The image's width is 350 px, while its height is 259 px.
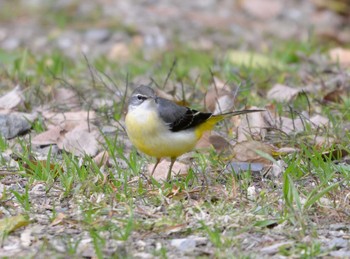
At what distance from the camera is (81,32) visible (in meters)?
11.1

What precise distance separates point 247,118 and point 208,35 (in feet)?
17.2


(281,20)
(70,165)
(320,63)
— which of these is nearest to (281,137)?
(70,165)

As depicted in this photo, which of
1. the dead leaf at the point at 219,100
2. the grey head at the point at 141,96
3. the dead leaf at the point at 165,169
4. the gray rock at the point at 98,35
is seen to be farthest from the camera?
the gray rock at the point at 98,35

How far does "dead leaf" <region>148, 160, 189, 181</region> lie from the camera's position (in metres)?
5.40

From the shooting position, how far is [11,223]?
446 centimetres

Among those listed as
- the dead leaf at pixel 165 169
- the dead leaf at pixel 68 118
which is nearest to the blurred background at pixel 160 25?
the dead leaf at pixel 68 118

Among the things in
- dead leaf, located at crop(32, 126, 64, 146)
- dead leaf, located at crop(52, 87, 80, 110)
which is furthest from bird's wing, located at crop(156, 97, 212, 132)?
dead leaf, located at crop(52, 87, 80, 110)

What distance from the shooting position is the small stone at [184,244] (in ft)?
13.9

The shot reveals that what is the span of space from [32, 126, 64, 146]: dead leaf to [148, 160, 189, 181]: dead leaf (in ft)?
3.03

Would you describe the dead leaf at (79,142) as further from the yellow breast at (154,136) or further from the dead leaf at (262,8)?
the dead leaf at (262,8)

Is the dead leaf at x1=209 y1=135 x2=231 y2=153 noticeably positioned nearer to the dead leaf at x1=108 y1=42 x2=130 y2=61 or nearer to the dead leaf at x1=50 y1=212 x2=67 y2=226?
the dead leaf at x1=50 y1=212 x2=67 y2=226

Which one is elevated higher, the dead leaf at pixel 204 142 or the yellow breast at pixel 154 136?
the yellow breast at pixel 154 136

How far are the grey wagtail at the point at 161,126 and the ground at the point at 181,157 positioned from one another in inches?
6.1

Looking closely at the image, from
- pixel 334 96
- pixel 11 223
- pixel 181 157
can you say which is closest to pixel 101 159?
pixel 181 157
